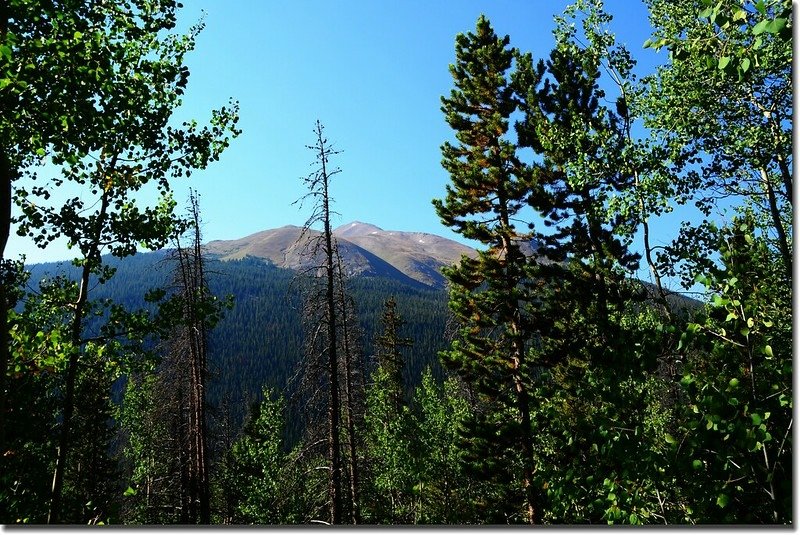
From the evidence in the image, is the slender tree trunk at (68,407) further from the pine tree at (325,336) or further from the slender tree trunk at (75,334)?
the pine tree at (325,336)

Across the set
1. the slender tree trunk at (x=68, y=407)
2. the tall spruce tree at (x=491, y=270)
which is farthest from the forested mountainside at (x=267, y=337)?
the slender tree trunk at (x=68, y=407)

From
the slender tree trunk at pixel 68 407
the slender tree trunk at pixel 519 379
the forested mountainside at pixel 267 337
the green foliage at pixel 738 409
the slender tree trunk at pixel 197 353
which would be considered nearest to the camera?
the green foliage at pixel 738 409

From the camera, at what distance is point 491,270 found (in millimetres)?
14711

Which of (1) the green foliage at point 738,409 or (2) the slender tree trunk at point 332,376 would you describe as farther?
(2) the slender tree trunk at point 332,376

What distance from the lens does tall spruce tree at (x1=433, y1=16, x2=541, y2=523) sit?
568 inches

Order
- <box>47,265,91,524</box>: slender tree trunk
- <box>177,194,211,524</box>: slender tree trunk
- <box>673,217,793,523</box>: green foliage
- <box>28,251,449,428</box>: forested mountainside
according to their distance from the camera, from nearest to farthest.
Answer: <box>673,217,793,523</box>: green foliage, <box>47,265,91,524</box>: slender tree trunk, <box>177,194,211,524</box>: slender tree trunk, <box>28,251,449,428</box>: forested mountainside

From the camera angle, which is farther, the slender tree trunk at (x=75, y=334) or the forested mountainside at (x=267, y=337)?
the forested mountainside at (x=267, y=337)

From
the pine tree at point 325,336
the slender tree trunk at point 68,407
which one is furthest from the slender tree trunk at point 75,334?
the pine tree at point 325,336

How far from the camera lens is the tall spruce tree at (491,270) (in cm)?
1443

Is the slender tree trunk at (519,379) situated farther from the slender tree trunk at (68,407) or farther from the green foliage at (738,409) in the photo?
the slender tree trunk at (68,407)

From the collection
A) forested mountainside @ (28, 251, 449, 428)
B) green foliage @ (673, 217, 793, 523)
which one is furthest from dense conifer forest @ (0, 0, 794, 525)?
forested mountainside @ (28, 251, 449, 428)

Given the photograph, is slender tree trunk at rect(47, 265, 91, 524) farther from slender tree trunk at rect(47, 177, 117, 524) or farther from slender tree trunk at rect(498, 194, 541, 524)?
slender tree trunk at rect(498, 194, 541, 524)

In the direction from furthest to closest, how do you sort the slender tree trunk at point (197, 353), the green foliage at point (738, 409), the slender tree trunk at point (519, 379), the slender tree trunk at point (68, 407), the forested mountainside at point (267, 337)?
1. the forested mountainside at point (267, 337)
2. the slender tree trunk at point (197, 353)
3. the slender tree trunk at point (519, 379)
4. the slender tree trunk at point (68, 407)
5. the green foliage at point (738, 409)

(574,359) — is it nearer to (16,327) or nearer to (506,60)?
(506,60)
